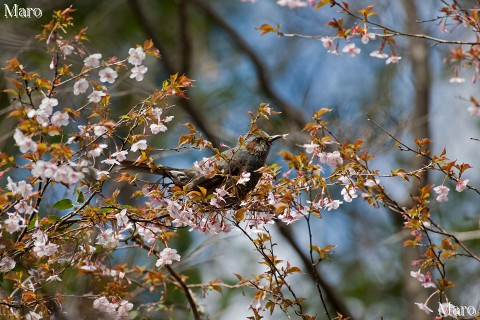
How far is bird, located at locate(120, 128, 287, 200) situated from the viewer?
9.95ft

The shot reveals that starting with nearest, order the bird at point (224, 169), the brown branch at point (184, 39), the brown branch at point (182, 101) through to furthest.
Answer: the bird at point (224, 169) < the brown branch at point (182, 101) < the brown branch at point (184, 39)

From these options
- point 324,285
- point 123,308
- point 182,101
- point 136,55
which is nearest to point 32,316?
point 123,308

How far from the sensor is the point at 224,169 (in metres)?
3.25

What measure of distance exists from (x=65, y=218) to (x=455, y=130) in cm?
689

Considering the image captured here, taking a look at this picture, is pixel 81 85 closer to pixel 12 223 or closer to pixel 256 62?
pixel 12 223

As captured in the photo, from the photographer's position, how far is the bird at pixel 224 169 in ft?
9.95

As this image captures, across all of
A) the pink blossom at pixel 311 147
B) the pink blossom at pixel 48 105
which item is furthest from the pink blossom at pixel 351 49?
the pink blossom at pixel 48 105

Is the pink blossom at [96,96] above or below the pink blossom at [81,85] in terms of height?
below

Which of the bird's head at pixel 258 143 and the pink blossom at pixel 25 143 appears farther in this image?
the bird's head at pixel 258 143

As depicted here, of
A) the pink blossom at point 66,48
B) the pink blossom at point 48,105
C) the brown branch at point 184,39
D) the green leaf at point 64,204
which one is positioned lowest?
the brown branch at point 184,39

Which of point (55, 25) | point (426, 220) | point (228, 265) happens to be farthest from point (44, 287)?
point (228, 265)

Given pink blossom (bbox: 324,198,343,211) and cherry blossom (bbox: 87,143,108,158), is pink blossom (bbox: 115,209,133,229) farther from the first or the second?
pink blossom (bbox: 324,198,343,211)

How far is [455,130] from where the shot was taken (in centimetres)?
857

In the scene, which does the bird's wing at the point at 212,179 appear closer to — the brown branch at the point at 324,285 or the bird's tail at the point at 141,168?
the bird's tail at the point at 141,168
